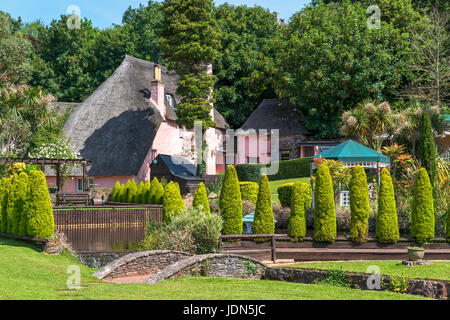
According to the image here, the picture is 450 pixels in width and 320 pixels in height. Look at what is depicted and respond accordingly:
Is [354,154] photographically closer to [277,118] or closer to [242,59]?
[277,118]

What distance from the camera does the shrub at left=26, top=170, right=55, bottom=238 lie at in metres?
16.5

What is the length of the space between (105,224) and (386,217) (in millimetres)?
10428

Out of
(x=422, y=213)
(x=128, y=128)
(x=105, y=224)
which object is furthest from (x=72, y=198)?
(x=422, y=213)

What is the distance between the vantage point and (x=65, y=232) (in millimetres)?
18938

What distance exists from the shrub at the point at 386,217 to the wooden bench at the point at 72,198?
54.0ft

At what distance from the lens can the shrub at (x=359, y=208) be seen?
16.4 meters

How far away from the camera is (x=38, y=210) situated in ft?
54.5

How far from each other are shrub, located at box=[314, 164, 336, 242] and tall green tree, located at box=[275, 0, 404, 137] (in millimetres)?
23465

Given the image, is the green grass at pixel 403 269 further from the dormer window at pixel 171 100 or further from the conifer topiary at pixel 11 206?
the dormer window at pixel 171 100

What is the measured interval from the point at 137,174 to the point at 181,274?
2547 cm

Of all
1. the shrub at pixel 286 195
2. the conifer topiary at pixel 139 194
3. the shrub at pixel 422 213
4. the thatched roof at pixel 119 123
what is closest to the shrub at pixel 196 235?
the shrub at pixel 422 213

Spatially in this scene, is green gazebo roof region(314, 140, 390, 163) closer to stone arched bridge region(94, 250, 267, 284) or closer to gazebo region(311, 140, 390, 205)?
gazebo region(311, 140, 390, 205)

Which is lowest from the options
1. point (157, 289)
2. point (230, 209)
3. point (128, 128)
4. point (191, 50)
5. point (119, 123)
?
point (157, 289)

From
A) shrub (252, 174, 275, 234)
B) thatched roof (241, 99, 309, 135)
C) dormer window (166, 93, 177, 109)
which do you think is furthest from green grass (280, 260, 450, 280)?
dormer window (166, 93, 177, 109)
